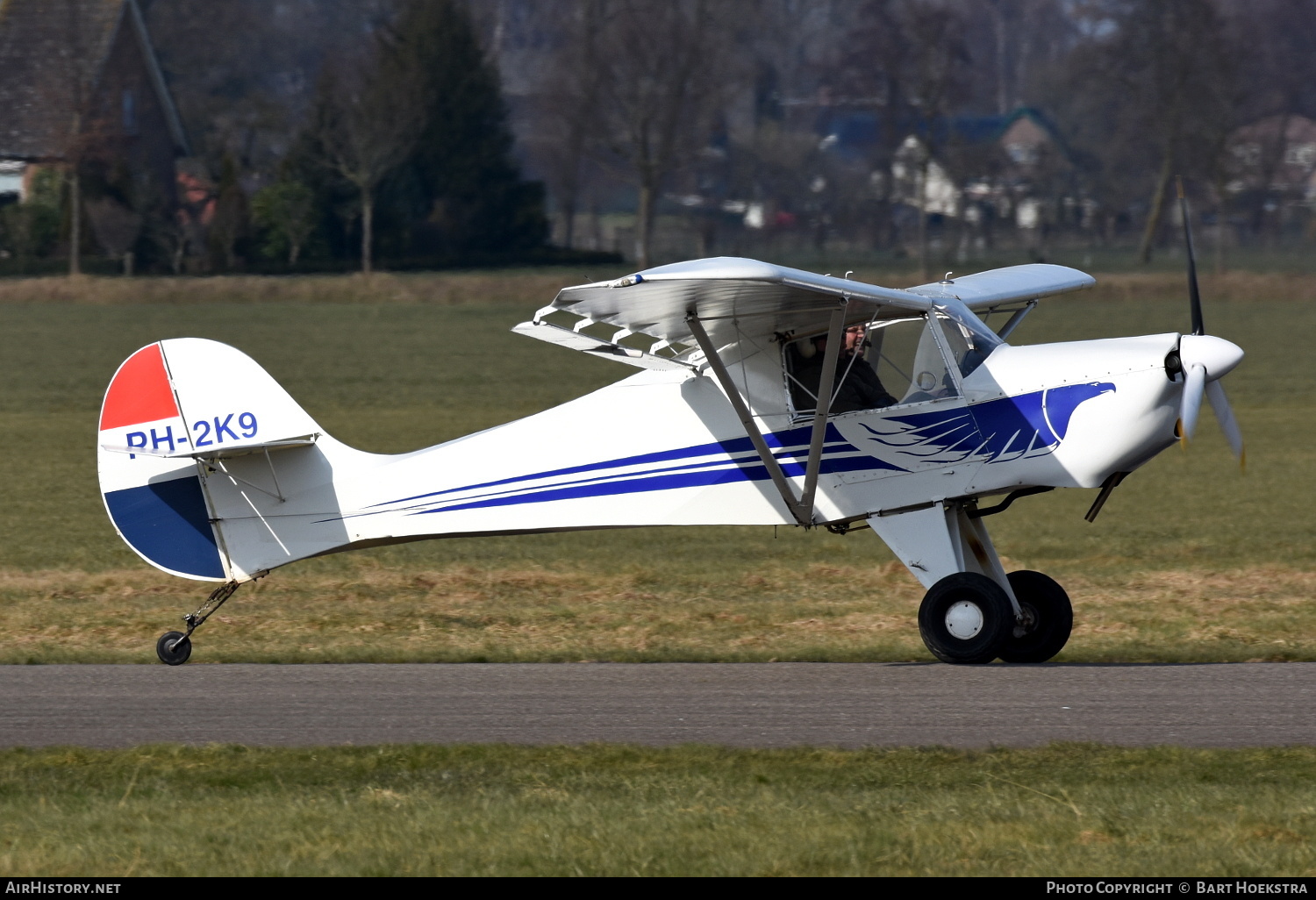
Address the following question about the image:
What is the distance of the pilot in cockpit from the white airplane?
0.04 ft

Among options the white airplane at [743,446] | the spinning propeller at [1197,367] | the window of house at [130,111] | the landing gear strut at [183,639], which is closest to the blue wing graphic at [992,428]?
the white airplane at [743,446]

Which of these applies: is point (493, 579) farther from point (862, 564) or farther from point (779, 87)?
point (779, 87)

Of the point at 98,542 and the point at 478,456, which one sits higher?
the point at 478,456

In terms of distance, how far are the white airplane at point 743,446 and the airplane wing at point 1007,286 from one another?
0.35 m

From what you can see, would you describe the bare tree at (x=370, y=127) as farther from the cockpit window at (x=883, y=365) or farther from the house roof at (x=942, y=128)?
the cockpit window at (x=883, y=365)

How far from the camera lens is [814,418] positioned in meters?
9.84

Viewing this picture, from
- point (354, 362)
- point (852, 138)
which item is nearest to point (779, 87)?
point (852, 138)

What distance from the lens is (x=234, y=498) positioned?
34.5ft

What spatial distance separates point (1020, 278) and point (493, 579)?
527cm

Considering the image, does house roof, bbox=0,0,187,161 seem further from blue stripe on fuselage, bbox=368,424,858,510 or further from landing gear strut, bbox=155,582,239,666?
blue stripe on fuselage, bbox=368,424,858,510

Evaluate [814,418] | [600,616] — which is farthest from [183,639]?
[814,418]

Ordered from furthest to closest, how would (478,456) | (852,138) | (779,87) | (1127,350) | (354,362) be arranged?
(779,87) < (852,138) < (354,362) < (478,456) < (1127,350)

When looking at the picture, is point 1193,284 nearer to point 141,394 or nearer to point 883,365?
point 883,365

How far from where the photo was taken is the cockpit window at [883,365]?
32.4 feet
